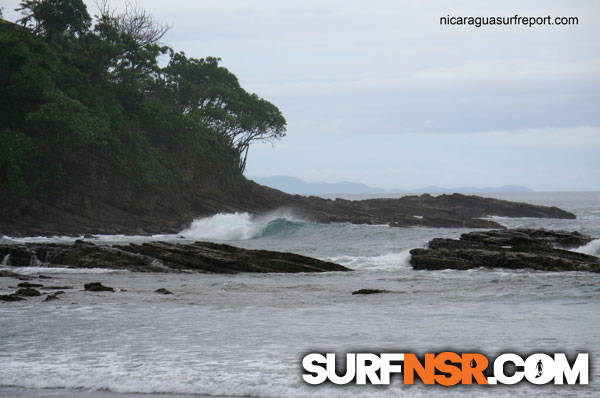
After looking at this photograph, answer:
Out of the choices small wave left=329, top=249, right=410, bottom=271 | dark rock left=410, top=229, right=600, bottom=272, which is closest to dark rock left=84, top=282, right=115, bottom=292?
small wave left=329, top=249, right=410, bottom=271

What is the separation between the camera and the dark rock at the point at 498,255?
65.3 feet

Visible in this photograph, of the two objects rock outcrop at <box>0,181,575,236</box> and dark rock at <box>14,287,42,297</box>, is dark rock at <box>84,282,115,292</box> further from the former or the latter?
rock outcrop at <box>0,181,575,236</box>

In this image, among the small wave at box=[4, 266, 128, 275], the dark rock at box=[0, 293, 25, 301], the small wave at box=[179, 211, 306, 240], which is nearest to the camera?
the dark rock at box=[0, 293, 25, 301]

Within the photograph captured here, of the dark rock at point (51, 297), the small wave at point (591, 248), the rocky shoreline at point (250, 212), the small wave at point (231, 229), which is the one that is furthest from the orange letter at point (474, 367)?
the small wave at point (231, 229)

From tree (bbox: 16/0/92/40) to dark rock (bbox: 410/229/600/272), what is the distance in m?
33.2

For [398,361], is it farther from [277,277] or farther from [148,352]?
[277,277]

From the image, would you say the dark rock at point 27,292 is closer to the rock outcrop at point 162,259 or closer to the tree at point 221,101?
the rock outcrop at point 162,259

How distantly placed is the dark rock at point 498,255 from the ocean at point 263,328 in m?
1.48

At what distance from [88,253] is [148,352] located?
13.7 m

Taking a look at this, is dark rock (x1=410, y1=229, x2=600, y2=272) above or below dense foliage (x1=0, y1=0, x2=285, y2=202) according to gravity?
below

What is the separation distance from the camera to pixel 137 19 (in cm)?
5516

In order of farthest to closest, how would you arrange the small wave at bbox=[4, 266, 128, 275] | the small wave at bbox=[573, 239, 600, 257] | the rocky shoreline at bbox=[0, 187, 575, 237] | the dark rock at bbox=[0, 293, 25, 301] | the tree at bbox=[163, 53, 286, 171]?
the tree at bbox=[163, 53, 286, 171] → the rocky shoreline at bbox=[0, 187, 575, 237] → the small wave at bbox=[573, 239, 600, 257] → the small wave at bbox=[4, 266, 128, 275] → the dark rock at bbox=[0, 293, 25, 301]

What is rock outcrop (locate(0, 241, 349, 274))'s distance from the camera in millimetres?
20375

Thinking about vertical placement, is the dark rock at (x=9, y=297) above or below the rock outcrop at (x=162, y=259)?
below
